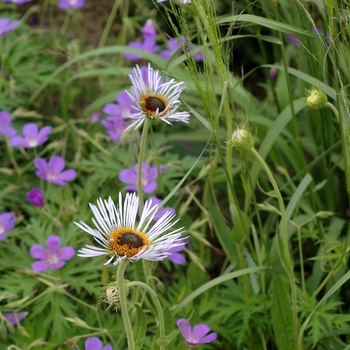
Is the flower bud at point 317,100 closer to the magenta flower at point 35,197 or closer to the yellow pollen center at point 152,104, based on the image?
the yellow pollen center at point 152,104

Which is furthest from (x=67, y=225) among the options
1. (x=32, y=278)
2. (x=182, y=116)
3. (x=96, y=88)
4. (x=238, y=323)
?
(x=96, y=88)

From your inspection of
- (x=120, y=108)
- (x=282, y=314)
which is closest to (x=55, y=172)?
(x=120, y=108)

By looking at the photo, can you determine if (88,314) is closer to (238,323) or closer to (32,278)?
(32,278)

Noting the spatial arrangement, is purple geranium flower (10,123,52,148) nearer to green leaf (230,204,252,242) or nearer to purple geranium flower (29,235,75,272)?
purple geranium flower (29,235,75,272)

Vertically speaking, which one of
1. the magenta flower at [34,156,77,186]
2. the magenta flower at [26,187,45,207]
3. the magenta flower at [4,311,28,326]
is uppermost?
the magenta flower at [34,156,77,186]

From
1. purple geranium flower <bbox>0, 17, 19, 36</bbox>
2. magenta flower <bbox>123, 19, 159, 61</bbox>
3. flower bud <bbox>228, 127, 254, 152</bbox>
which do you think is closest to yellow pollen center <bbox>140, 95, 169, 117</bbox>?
flower bud <bbox>228, 127, 254, 152</bbox>

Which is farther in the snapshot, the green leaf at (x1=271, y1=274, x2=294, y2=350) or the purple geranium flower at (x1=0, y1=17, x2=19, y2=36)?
the purple geranium flower at (x1=0, y1=17, x2=19, y2=36)
